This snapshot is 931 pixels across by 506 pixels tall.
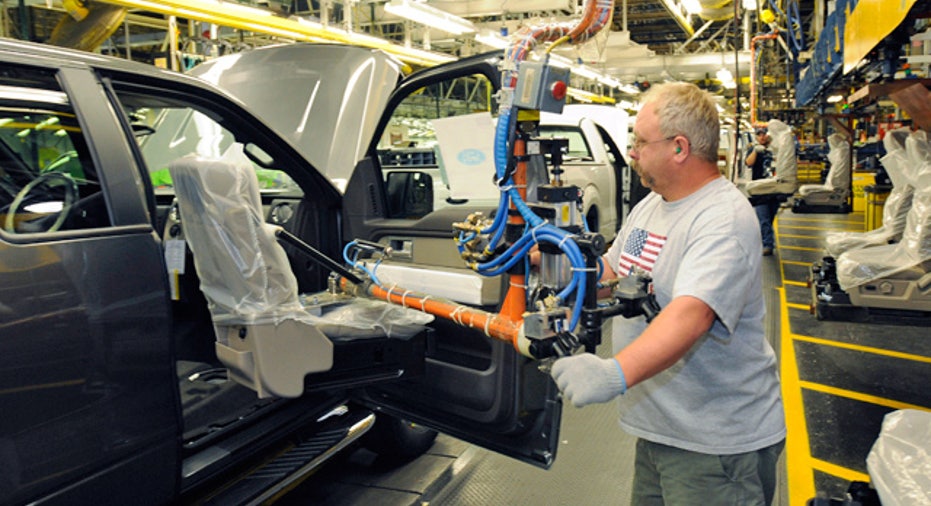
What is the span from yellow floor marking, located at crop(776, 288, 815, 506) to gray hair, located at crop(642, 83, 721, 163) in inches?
83.8

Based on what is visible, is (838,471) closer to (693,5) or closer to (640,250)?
(640,250)

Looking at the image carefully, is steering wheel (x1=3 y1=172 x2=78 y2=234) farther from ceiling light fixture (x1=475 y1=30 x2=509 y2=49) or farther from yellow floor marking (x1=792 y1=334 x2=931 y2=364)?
ceiling light fixture (x1=475 y1=30 x2=509 y2=49)

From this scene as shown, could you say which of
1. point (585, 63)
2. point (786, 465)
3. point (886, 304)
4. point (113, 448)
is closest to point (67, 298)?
point (113, 448)

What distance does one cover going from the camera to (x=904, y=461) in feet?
6.23

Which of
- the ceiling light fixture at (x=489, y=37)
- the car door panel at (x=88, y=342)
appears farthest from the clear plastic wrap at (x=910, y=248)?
the ceiling light fixture at (x=489, y=37)

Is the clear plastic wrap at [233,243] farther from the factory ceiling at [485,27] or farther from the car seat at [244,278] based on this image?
the factory ceiling at [485,27]

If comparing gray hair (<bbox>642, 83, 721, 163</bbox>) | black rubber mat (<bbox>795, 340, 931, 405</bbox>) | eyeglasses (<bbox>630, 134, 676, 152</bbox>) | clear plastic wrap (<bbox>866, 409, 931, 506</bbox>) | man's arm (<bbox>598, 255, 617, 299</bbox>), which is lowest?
black rubber mat (<bbox>795, 340, 931, 405</bbox>)

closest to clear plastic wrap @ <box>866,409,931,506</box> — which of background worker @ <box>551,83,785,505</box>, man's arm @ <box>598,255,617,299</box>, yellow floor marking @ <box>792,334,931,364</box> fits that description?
background worker @ <box>551,83,785,505</box>

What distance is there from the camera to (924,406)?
13.3ft

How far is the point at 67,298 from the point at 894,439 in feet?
7.82

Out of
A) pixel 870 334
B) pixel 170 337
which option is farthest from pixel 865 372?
pixel 170 337

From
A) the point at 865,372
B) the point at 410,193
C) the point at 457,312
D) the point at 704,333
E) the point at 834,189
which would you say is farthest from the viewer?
the point at 834,189

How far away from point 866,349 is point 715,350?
4404mm

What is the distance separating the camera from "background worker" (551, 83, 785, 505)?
5.17ft
